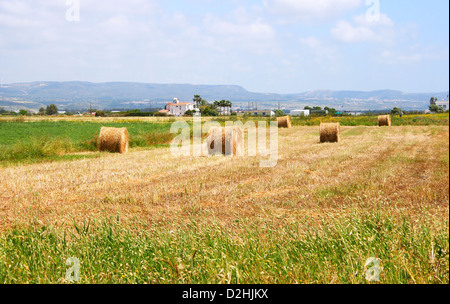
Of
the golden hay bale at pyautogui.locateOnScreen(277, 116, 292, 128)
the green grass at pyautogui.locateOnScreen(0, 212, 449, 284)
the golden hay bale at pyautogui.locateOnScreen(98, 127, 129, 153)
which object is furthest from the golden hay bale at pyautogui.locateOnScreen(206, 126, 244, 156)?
the golden hay bale at pyautogui.locateOnScreen(277, 116, 292, 128)

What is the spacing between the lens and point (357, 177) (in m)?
10.6

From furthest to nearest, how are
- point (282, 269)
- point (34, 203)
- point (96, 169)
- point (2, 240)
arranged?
point (96, 169) → point (34, 203) → point (2, 240) → point (282, 269)

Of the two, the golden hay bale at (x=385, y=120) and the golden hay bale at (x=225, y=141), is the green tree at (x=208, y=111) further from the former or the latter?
the golden hay bale at (x=385, y=120)

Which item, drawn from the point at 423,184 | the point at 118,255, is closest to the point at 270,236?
the point at 118,255

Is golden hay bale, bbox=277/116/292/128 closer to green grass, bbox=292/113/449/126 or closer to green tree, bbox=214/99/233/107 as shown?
green grass, bbox=292/113/449/126

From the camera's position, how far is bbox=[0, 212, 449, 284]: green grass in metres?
3.24

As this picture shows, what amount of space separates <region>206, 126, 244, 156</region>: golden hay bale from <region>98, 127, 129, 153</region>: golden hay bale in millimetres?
3793

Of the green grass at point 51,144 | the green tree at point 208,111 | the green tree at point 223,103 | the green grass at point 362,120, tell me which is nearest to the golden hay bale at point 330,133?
the green grass at point 51,144

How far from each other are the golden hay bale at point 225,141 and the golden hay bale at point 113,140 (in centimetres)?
379

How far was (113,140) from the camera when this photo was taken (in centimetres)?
1728

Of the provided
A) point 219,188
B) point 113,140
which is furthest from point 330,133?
point 219,188
